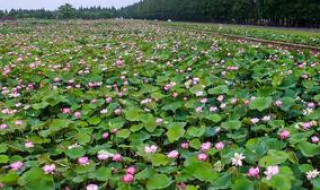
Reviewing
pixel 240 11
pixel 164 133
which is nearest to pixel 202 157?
pixel 164 133

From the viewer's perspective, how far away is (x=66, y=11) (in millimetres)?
64625

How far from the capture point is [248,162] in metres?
2.27

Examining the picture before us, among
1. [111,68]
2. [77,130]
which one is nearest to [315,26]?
[111,68]

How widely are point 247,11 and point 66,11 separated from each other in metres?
34.8

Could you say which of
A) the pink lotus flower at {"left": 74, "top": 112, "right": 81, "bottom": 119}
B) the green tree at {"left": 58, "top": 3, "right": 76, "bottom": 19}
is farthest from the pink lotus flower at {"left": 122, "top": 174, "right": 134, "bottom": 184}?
the green tree at {"left": 58, "top": 3, "right": 76, "bottom": 19}

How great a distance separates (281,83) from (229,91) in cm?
57

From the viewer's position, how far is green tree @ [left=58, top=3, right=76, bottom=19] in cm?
6222

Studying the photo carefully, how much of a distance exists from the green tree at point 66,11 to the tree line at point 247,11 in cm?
1504

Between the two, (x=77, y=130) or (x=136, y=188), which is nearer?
(x=136, y=188)

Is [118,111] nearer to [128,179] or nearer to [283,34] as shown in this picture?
[128,179]

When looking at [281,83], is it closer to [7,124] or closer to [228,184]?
[228,184]

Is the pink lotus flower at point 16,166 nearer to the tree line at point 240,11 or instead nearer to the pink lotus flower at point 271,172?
the pink lotus flower at point 271,172

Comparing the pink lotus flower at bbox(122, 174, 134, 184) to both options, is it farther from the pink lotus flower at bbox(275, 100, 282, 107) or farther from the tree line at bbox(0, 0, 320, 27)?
the tree line at bbox(0, 0, 320, 27)

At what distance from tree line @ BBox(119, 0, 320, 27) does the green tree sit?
15044mm
